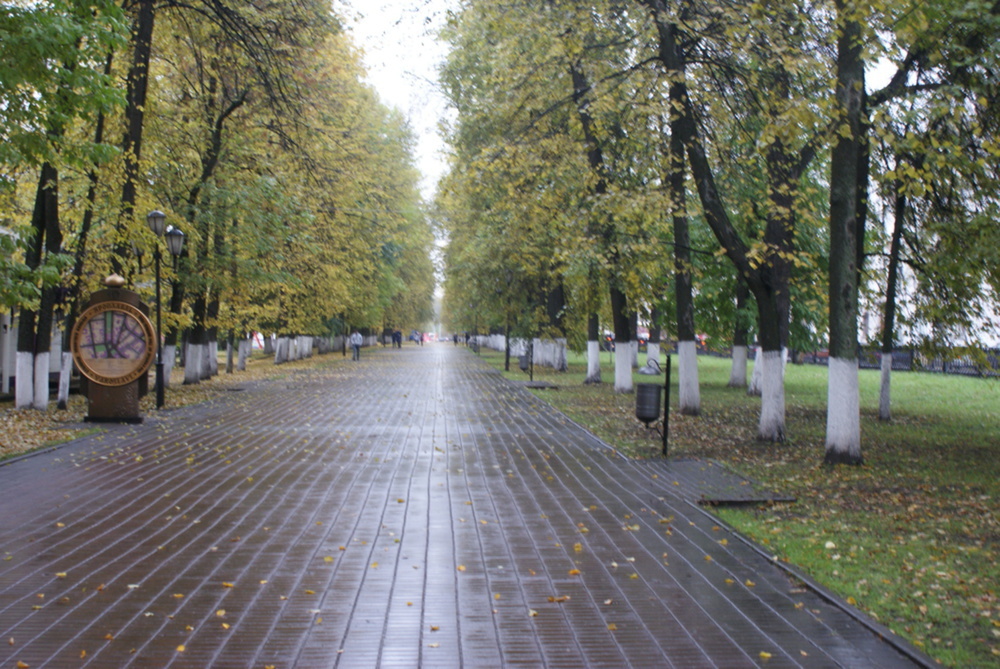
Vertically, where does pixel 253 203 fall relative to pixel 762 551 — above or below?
above

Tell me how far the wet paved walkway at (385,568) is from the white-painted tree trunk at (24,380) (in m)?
5.37

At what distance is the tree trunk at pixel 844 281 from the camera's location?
10.8 meters

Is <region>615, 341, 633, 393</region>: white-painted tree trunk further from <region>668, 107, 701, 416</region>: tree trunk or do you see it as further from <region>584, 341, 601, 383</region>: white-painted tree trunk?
<region>668, 107, 701, 416</region>: tree trunk

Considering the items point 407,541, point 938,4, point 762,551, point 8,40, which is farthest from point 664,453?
point 8,40

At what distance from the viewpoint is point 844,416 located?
425 inches

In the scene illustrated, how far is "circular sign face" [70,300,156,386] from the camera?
1451 centimetres

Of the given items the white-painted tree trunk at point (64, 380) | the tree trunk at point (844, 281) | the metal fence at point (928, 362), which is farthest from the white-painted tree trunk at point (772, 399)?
the white-painted tree trunk at point (64, 380)

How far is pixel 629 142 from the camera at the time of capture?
16141 millimetres

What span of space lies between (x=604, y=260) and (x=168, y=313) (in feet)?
31.9

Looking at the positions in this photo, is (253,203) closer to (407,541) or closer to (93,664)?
(407,541)

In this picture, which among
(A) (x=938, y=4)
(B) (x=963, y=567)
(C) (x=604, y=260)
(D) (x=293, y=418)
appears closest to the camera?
(B) (x=963, y=567)

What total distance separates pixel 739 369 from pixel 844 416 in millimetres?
17032

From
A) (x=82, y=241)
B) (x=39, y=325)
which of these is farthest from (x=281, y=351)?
(x=39, y=325)

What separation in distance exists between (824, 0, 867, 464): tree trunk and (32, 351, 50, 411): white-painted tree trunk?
1367 centimetres
